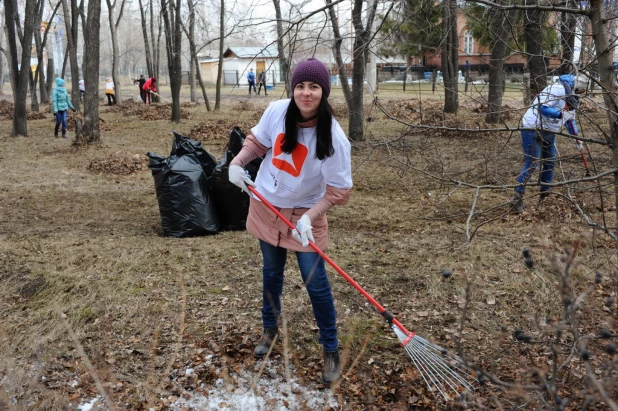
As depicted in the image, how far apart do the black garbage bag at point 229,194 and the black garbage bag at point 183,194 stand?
8 cm

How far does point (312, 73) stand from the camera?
2666 mm

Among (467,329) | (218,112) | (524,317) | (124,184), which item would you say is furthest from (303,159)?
(218,112)

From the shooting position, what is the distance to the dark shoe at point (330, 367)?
2869mm

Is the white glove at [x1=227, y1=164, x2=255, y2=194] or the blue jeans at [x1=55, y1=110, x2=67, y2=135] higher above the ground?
the blue jeans at [x1=55, y1=110, x2=67, y2=135]

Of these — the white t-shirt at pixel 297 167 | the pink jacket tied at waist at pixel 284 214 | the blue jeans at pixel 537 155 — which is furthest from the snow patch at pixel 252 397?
the blue jeans at pixel 537 155

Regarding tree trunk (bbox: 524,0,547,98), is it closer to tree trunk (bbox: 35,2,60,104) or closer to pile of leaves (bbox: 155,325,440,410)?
pile of leaves (bbox: 155,325,440,410)

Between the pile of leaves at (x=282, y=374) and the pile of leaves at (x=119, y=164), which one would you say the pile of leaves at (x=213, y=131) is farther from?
the pile of leaves at (x=282, y=374)

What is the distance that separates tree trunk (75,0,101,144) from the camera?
10.0 m

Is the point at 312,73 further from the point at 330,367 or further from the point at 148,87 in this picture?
the point at 148,87

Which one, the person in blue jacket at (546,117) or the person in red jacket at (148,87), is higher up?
the person in red jacket at (148,87)

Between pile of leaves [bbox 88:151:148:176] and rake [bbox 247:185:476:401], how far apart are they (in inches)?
220

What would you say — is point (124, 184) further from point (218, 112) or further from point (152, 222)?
point (218, 112)

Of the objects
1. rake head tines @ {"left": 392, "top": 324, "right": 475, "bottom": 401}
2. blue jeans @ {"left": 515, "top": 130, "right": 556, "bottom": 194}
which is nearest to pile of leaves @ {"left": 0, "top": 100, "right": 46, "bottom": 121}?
blue jeans @ {"left": 515, "top": 130, "right": 556, "bottom": 194}

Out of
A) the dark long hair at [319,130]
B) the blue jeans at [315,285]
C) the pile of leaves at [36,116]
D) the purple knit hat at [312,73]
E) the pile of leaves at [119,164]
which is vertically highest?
the pile of leaves at [36,116]
